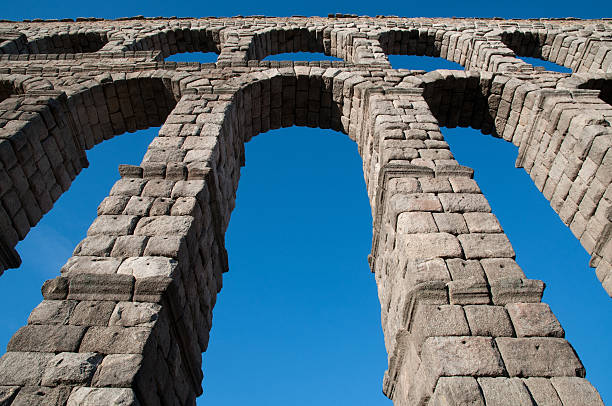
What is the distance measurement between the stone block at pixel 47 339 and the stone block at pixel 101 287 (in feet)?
1.27

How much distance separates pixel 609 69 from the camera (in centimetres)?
1137

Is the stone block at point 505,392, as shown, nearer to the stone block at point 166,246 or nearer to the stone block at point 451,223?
the stone block at point 451,223

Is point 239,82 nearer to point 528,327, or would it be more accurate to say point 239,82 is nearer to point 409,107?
point 409,107

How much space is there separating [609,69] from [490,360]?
10.6 metres

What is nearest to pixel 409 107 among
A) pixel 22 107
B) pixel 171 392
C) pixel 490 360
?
pixel 490 360

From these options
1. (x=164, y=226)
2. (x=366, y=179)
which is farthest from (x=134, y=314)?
(x=366, y=179)

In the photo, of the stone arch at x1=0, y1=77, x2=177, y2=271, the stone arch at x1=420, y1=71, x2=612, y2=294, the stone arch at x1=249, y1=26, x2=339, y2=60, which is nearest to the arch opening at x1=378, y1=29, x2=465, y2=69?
the stone arch at x1=249, y1=26, x2=339, y2=60

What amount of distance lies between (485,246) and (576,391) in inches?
66.3

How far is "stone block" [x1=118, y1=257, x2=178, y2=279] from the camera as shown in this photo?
4598 mm

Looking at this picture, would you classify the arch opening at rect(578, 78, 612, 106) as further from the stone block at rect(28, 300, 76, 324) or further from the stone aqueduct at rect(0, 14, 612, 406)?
the stone block at rect(28, 300, 76, 324)

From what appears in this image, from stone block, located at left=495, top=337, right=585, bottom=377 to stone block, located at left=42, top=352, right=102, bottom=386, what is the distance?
3.31 metres

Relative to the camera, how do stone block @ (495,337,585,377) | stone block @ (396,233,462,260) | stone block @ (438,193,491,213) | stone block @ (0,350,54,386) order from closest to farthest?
stone block @ (0,350,54,386) → stone block @ (495,337,585,377) → stone block @ (396,233,462,260) → stone block @ (438,193,491,213)

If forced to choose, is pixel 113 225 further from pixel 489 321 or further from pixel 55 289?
pixel 489 321

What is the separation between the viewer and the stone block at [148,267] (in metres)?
4.60
